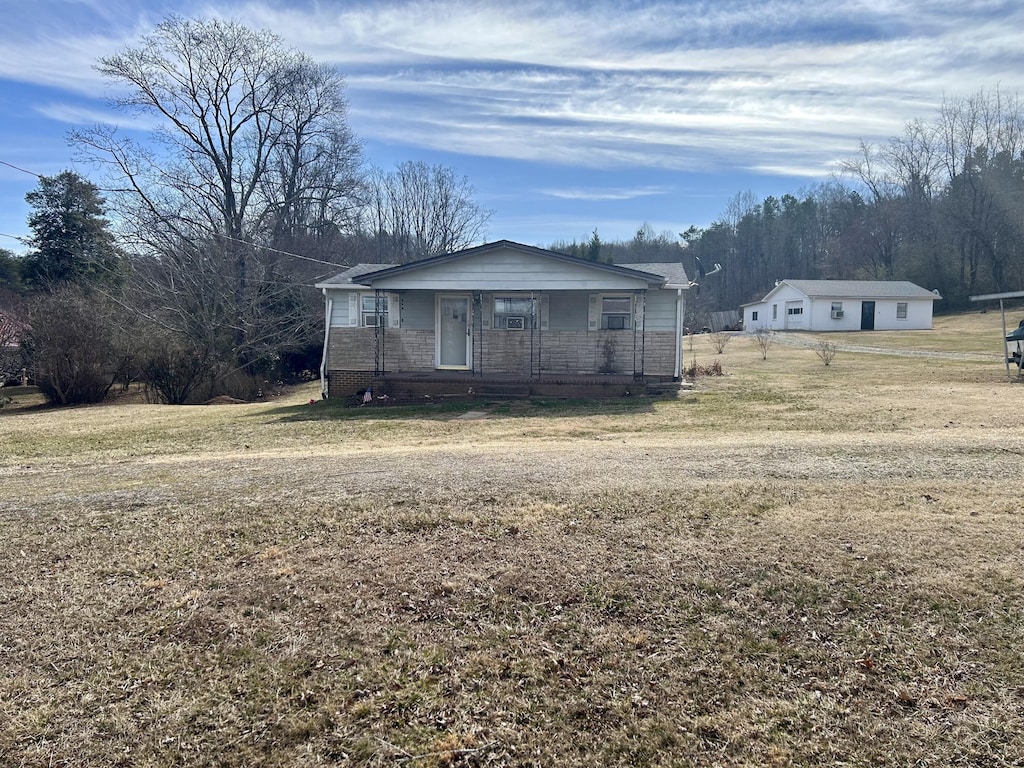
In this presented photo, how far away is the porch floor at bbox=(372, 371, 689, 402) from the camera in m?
14.2

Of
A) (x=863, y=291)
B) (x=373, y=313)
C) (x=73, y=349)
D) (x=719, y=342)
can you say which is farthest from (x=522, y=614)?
(x=863, y=291)

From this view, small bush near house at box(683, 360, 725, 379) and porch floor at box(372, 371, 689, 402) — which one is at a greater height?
small bush near house at box(683, 360, 725, 379)

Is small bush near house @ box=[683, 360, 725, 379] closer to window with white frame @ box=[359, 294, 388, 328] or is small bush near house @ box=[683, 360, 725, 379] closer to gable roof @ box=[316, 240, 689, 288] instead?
gable roof @ box=[316, 240, 689, 288]

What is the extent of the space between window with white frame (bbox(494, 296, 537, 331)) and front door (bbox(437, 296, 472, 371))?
866 mm

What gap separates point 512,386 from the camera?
14312 mm

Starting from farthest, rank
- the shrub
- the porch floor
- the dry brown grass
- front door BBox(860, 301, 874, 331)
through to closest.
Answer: front door BBox(860, 301, 874, 331), the shrub, the porch floor, the dry brown grass

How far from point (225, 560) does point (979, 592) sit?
461cm

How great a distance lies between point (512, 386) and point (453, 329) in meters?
2.70

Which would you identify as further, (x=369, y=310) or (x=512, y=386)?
(x=369, y=310)

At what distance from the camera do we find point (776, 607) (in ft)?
10.8

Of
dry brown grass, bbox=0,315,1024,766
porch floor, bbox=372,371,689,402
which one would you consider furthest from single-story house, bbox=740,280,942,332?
dry brown grass, bbox=0,315,1024,766

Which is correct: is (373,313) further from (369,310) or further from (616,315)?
(616,315)

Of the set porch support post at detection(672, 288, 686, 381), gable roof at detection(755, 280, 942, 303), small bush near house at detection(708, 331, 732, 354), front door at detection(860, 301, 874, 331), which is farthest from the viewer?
front door at detection(860, 301, 874, 331)

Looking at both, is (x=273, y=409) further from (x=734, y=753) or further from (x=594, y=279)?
(x=734, y=753)
